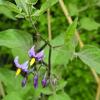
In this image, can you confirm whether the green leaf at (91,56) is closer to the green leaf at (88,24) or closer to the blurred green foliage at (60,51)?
the blurred green foliage at (60,51)

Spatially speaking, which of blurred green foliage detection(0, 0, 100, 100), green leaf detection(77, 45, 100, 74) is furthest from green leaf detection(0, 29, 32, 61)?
green leaf detection(77, 45, 100, 74)

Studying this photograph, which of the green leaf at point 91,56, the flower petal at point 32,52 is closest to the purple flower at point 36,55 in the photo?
the flower petal at point 32,52

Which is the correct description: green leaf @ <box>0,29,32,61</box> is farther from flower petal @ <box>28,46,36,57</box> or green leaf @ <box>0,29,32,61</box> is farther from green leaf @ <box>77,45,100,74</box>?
green leaf @ <box>77,45,100,74</box>

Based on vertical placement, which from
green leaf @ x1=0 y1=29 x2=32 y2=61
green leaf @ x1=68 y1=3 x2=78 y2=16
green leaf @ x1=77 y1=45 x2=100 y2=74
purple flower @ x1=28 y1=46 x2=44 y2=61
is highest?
green leaf @ x1=68 y1=3 x2=78 y2=16

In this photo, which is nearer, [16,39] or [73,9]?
[16,39]

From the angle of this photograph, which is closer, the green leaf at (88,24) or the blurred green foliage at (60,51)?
the blurred green foliage at (60,51)

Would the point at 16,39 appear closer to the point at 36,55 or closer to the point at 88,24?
the point at 36,55

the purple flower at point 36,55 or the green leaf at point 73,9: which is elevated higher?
the green leaf at point 73,9

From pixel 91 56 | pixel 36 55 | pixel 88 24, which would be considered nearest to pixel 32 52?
pixel 36 55

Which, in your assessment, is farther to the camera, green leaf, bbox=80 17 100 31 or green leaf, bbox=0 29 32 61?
green leaf, bbox=80 17 100 31
